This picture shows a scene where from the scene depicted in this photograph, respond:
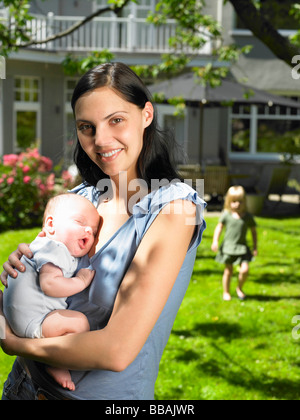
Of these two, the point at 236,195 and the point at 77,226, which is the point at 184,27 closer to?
the point at 236,195

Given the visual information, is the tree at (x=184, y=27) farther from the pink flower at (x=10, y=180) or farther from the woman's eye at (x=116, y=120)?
the pink flower at (x=10, y=180)

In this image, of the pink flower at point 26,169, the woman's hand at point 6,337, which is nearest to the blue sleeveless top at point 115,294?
the woman's hand at point 6,337

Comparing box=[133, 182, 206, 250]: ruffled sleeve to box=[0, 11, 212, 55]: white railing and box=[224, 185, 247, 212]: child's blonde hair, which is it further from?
box=[0, 11, 212, 55]: white railing

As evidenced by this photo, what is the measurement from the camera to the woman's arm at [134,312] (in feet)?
4.67

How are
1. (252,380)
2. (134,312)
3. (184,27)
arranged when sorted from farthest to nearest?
1. (184,27)
2. (252,380)
3. (134,312)

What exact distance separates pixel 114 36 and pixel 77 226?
16.3 metres

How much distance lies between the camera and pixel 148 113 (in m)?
1.72

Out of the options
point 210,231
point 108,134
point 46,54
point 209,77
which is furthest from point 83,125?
point 46,54

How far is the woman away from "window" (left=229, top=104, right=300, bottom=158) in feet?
52.1

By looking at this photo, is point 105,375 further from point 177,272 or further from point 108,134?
point 108,134

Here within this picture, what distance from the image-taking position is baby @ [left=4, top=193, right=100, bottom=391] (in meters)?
1.52

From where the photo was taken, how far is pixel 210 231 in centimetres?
970

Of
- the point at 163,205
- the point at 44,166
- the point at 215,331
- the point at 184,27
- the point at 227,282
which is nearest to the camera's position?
the point at 163,205

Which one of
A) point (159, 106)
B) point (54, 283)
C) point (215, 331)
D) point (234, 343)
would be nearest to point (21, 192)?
point (215, 331)
